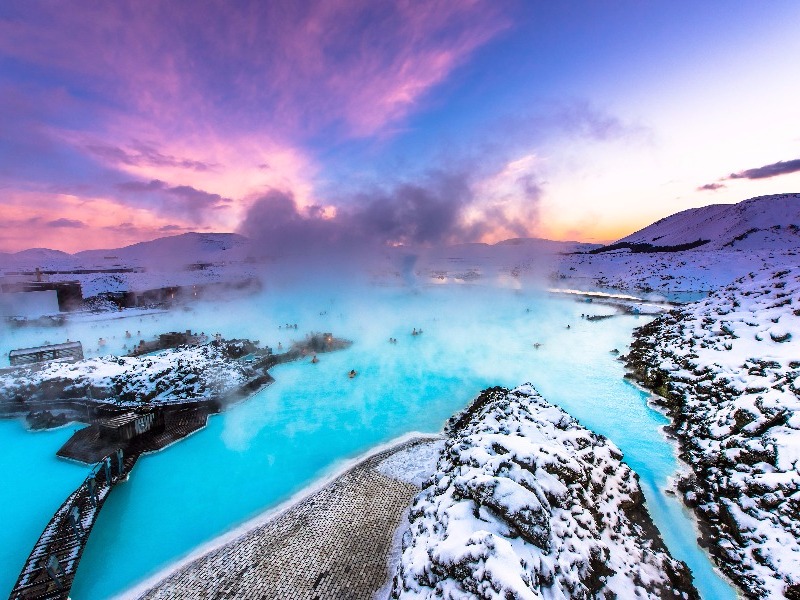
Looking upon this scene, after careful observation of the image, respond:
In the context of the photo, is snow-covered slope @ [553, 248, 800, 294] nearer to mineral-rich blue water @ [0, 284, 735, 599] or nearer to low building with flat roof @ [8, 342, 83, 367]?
mineral-rich blue water @ [0, 284, 735, 599]

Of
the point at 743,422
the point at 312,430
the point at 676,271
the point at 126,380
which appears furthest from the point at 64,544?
the point at 676,271

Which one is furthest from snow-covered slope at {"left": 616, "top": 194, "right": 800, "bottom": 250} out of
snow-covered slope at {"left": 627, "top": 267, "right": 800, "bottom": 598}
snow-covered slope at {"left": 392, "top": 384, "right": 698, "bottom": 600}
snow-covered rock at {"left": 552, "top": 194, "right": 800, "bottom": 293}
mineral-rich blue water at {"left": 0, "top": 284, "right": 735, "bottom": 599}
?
snow-covered slope at {"left": 392, "top": 384, "right": 698, "bottom": 600}

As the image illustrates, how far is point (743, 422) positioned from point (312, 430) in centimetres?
1944

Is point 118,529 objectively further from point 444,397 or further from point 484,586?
point 444,397

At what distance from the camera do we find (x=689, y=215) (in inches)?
6029

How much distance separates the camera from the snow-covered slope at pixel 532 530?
7.46 meters

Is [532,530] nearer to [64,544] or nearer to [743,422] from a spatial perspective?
[743,422]

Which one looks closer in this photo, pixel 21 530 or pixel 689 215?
pixel 21 530

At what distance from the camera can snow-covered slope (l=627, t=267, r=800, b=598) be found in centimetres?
967

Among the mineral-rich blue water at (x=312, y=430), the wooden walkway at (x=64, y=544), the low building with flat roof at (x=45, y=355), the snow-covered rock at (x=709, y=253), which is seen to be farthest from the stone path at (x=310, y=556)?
the snow-covered rock at (x=709, y=253)

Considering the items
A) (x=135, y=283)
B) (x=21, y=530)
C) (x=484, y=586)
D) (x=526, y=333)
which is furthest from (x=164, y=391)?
Answer: (x=135, y=283)

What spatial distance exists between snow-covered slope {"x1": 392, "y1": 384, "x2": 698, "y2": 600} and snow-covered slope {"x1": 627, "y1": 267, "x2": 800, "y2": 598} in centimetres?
221

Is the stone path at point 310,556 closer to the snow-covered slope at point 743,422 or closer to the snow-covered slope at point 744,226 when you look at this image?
the snow-covered slope at point 743,422

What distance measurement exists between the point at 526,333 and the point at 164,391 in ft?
105
